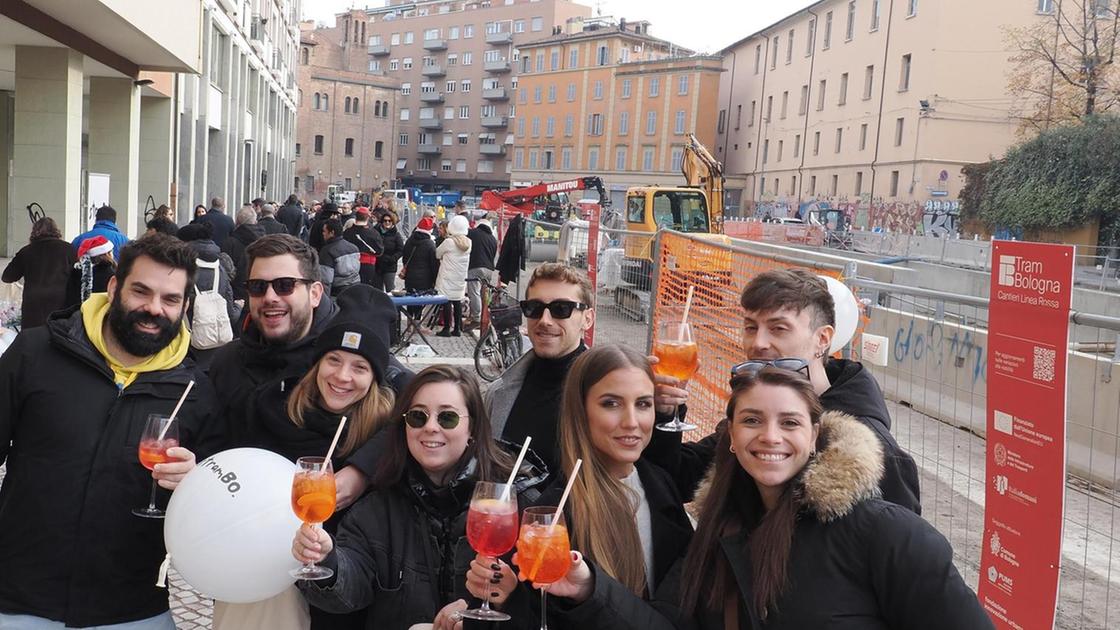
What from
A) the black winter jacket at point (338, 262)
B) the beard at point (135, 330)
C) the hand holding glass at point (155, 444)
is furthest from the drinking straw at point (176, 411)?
the black winter jacket at point (338, 262)

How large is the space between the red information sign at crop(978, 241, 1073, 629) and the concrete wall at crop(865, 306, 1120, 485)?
125 cm

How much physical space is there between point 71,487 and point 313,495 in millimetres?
885

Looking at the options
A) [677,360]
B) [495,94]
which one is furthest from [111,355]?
[495,94]

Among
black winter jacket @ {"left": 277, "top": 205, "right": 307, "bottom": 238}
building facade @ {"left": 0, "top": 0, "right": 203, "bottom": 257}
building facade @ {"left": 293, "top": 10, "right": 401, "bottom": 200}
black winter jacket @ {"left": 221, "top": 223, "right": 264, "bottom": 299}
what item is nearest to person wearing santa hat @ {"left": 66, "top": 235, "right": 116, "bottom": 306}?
black winter jacket @ {"left": 221, "top": 223, "right": 264, "bottom": 299}

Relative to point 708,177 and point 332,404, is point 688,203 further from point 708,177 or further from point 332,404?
point 332,404

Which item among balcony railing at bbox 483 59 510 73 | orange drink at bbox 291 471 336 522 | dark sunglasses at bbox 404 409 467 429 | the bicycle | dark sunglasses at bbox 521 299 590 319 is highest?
balcony railing at bbox 483 59 510 73

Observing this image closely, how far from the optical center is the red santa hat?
27.7 feet

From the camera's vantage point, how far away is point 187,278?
3.32 metres

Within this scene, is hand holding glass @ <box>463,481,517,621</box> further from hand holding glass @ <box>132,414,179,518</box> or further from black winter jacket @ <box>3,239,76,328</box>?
black winter jacket @ <box>3,239,76,328</box>

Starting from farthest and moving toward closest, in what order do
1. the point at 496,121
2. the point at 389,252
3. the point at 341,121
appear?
the point at 496,121 → the point at 341,121 → the point at 389,252

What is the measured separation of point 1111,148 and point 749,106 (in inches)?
1304

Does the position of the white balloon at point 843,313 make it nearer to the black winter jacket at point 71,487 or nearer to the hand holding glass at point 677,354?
the hand holding glass at point 677,354

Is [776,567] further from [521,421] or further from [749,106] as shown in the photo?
[749,106]

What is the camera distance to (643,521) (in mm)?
2918
